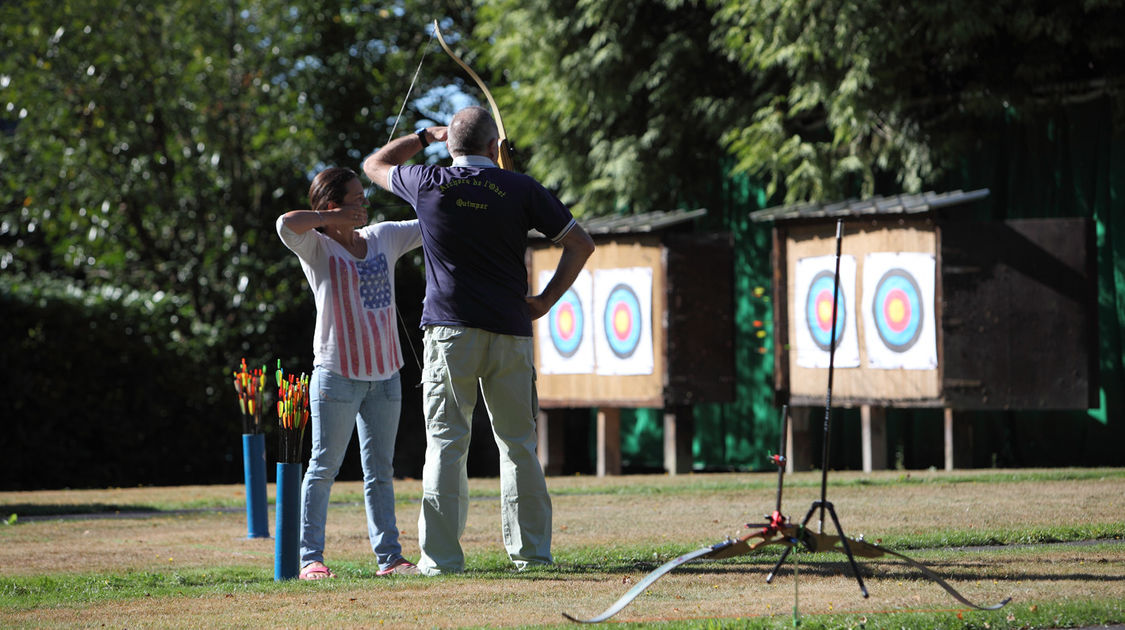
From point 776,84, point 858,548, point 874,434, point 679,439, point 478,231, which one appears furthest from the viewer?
point 776,84

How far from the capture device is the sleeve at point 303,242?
493cm

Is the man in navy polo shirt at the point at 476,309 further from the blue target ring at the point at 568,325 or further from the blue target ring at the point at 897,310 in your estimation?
the blue target ring at the point at 568,325

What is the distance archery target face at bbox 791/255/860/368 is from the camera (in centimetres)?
969

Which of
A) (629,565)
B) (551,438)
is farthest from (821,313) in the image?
(629,565)

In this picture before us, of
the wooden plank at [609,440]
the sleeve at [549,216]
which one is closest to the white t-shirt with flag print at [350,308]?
the sleeve at [549,216]

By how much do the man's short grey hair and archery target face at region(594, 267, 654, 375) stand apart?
5.60 meters

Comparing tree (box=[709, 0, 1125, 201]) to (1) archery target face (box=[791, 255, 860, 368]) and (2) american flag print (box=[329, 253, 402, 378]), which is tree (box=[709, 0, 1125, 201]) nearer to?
(1) archery target face (box=[791, 255, 860, 368])

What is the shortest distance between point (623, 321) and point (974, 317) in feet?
8.84

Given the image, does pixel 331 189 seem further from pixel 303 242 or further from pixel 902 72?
pixel 902 72

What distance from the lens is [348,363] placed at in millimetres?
5070

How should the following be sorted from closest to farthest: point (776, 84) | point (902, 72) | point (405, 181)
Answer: point (405, 181) → point (902, 72) → point (776, 84)

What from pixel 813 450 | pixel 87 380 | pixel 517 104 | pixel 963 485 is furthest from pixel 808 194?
pixel 87 380

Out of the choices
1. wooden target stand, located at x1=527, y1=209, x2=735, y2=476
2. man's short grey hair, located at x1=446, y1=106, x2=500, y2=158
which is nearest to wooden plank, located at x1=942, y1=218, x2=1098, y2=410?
wooden target stand, located at x1=527, y1=209, x2=735, y2=476

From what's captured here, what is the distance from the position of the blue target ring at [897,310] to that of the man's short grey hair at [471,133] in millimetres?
5275
